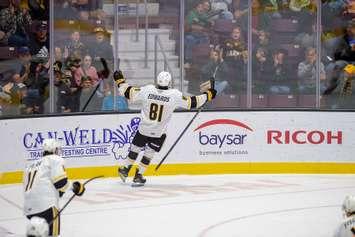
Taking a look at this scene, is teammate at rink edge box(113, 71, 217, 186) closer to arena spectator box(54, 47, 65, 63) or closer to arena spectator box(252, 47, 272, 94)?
arena spectator box(54, 47, 65, 63)

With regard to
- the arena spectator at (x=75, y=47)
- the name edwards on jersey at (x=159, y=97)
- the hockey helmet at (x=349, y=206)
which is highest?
the arena spectator at (x=75, y=47)

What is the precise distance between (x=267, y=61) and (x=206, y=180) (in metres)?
1.89

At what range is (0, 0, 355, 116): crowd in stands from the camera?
1238cm

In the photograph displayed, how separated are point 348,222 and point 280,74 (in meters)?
6.85

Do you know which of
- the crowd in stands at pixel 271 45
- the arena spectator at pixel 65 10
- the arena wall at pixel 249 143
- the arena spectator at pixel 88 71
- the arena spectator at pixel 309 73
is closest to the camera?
the arena spectator at pixel 65 10

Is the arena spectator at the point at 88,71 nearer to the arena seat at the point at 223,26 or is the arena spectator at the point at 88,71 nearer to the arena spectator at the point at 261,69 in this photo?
the arena seat at the point at 223,26

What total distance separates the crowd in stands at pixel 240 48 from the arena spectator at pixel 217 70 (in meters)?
0.01

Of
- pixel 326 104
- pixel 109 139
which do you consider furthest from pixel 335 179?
pixel 109 139

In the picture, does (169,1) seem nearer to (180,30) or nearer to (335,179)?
(180,30)

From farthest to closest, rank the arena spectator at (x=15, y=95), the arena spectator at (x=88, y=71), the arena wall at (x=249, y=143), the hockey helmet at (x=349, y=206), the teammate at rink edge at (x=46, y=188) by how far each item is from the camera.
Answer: the arena spectator at (x=88, y=71), the arena wall at (x=249, y=143), the arena spectator at (x=15, y=95), the teammate at rink edge at (x=46, y=188), the hockey helmet at (x=349, y=206)

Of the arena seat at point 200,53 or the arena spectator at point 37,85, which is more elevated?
the arena seat at point 200,53

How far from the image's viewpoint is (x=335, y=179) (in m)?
12.3

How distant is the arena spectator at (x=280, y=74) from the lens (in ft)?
42.6

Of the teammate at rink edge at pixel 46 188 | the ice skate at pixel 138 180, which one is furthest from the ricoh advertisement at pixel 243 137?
the teammate at rink edge at pixel 46 188
